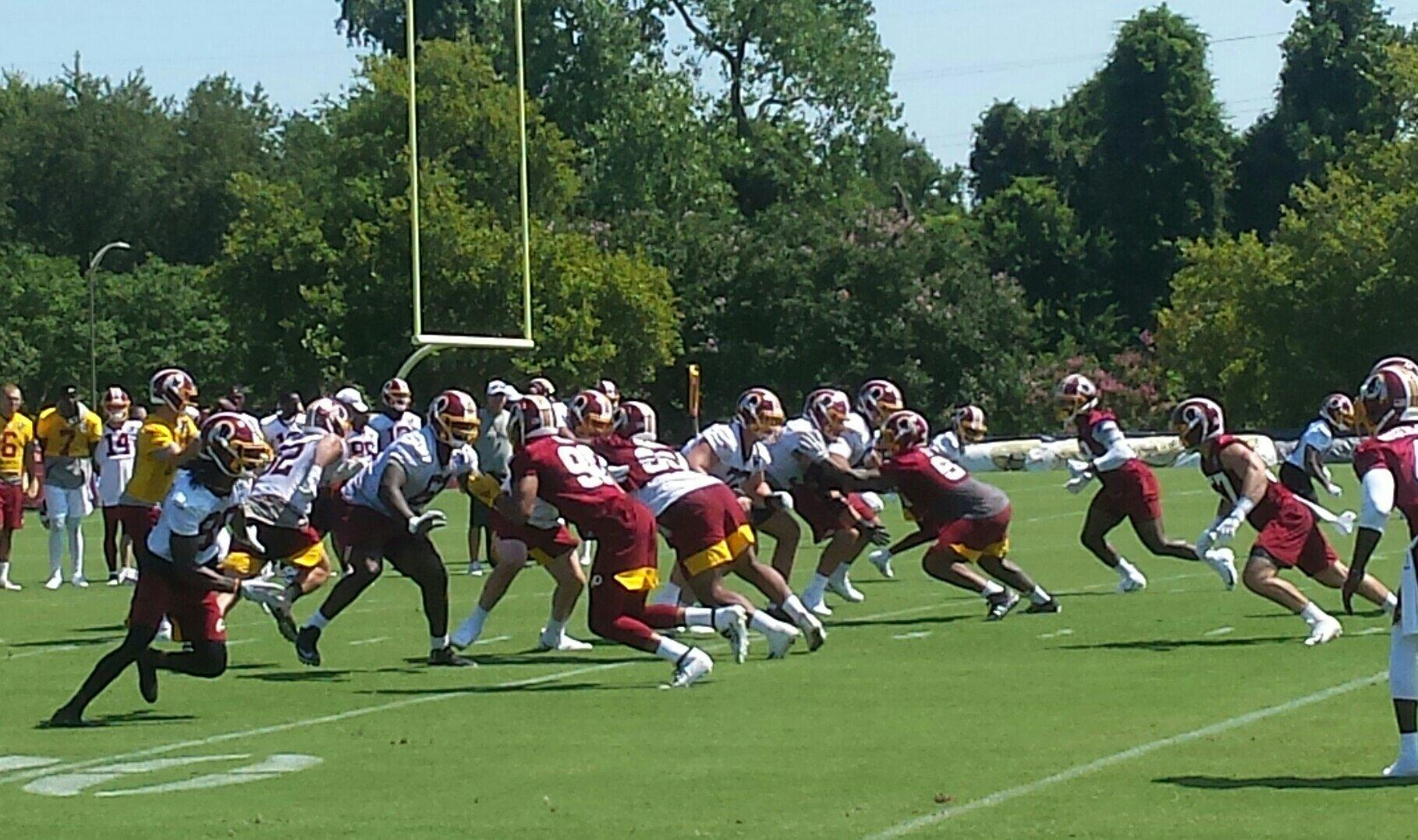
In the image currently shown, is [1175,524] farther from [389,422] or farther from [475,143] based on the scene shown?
[475,143]

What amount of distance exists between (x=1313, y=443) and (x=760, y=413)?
234 inches

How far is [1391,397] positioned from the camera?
992 centimetres

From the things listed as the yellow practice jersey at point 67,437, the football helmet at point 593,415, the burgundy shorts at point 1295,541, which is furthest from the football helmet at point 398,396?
the burgundy shorts at point 1295,541

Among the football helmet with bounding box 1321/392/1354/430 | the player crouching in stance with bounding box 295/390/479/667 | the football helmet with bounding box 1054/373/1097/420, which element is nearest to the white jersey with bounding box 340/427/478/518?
the player crouching in stance with bounding box 295/390/479/667

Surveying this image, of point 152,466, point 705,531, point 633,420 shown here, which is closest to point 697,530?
point 705,531

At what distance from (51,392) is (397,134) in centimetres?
1461

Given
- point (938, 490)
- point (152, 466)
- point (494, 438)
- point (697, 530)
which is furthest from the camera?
point (494, 438)

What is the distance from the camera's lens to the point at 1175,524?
27.4m

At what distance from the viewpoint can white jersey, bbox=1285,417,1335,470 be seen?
19922 mm

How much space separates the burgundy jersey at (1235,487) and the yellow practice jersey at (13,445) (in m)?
11.3

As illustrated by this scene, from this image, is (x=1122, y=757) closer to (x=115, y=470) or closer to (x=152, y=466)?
(x=152, y=466)

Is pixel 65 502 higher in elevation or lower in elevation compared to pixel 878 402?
lower

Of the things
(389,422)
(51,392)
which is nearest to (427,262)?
(51,392)

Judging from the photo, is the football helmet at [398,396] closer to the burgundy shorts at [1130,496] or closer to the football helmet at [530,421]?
the burgundy shorts at [1130,496]
